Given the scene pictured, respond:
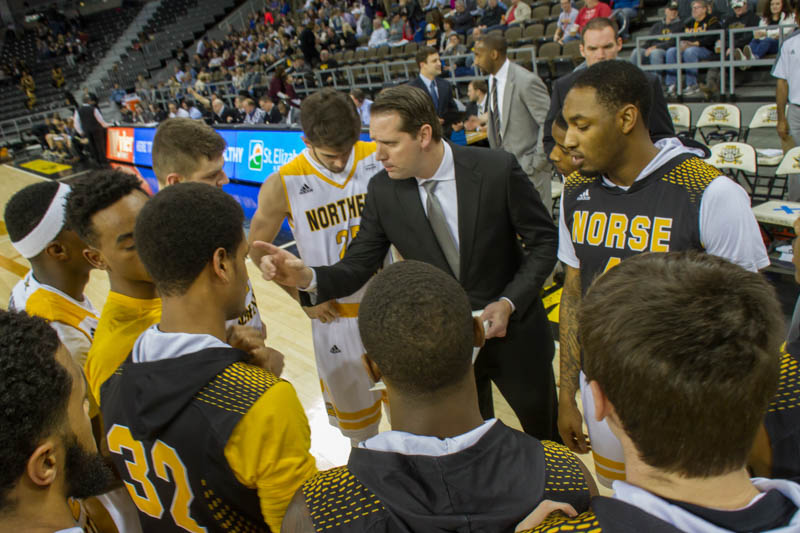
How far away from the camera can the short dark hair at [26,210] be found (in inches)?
87.2

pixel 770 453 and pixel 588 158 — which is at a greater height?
pixel 588 158

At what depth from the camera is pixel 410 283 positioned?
1.20 metres

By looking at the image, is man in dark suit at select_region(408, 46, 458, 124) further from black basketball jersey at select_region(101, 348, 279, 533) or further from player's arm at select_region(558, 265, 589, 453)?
black basketball jersey at select_region(101, 348, 279, 533)

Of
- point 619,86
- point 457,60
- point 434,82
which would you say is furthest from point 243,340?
point 457,60

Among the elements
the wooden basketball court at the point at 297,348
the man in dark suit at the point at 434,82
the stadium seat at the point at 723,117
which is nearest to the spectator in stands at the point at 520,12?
the man in dark suit at the point at 434,82

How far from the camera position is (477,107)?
8.19 meters

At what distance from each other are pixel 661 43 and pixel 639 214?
27.5ft

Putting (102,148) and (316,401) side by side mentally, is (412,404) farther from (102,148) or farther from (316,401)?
(102,148)

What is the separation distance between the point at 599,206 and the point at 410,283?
41.6 inches

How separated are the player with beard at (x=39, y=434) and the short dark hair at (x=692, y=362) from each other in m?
1.05

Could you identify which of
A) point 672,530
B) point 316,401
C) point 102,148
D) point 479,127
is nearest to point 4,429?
point 672,530

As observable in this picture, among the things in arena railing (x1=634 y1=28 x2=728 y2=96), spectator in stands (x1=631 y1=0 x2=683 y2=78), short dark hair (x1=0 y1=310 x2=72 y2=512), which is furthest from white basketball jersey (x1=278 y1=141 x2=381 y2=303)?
spectator in stands (x1=631 y1=0 x2=683 y2=78)

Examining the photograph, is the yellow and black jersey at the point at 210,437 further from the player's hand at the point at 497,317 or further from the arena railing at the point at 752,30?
the arena railing at the point at 752,30

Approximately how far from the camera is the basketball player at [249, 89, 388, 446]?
9.14ft
